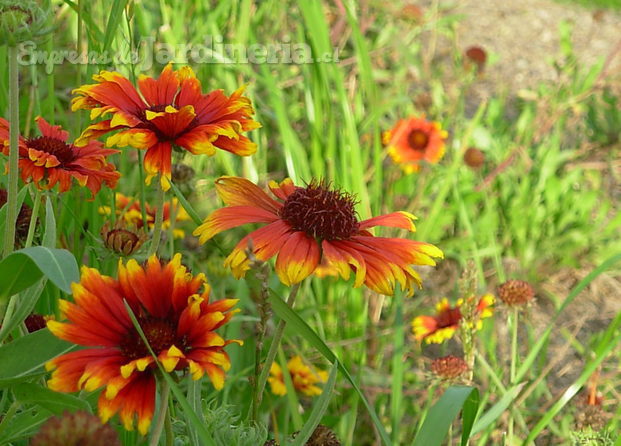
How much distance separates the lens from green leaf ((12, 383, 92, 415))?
634 millimetres

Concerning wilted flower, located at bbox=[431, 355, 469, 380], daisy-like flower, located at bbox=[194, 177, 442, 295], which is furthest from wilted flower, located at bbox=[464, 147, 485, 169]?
daisy-like flower, located at bbox=[194, 177, 442, 295]

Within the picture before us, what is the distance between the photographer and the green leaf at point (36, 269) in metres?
0.56

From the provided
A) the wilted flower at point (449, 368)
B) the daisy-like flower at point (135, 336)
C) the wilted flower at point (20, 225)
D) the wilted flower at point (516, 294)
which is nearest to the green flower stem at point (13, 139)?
the daisy-like flower at point (135, 336)

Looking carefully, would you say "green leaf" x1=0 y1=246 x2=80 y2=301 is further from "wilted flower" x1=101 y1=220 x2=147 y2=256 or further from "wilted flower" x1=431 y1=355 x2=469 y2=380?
"wilted flower" x1=431 y1=355 x2=469 y2=380

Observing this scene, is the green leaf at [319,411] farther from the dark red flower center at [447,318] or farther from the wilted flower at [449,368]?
the dark red flower center at [447,318]

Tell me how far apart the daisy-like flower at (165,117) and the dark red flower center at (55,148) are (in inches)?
2.9

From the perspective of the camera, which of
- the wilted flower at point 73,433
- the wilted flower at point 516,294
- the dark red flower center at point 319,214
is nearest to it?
the wilted flower at point 73,433

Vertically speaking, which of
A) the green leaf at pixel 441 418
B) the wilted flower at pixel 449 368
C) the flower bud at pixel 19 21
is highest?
the flower bud at pixel 19 21

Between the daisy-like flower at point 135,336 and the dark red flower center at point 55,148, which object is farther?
the dark red flower center at point 55,148

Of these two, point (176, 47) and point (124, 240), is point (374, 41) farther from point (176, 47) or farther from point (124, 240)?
point (124, 240)

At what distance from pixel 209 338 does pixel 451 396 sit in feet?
0.77

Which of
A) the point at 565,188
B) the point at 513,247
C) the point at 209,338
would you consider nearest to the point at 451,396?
the point at 209,338

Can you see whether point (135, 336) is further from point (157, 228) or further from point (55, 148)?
point (55, 148)

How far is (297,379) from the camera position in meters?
1.36
